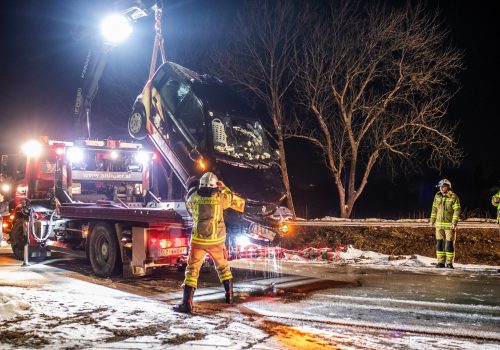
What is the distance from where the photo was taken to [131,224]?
8.84m

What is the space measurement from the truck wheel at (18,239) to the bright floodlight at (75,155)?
7.06 ft

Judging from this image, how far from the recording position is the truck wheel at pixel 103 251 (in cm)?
916

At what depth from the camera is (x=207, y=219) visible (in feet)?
21.8

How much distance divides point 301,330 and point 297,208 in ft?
77.3

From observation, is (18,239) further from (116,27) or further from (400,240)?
(400,240)

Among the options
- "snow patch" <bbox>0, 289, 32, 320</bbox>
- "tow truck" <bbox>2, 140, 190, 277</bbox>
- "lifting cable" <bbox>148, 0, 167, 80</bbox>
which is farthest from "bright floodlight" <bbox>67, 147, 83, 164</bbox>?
"snow patch" <bbox>0, 289, 32, 320</bbox>

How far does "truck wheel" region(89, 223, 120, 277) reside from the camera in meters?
9.16

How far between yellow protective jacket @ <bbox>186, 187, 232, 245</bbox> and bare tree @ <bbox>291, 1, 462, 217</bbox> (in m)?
15.4

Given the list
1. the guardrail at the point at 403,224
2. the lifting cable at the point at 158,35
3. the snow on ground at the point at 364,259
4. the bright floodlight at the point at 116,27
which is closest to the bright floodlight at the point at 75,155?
the lifting cable at the point at 158,35

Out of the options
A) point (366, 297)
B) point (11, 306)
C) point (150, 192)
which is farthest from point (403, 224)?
point (11, 306)

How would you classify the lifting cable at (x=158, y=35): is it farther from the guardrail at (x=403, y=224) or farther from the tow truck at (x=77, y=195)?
the guardrail at (x=403, y=224)

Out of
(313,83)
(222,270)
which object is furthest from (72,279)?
(313,83)

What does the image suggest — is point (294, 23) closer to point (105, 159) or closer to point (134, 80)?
point (134, 80)

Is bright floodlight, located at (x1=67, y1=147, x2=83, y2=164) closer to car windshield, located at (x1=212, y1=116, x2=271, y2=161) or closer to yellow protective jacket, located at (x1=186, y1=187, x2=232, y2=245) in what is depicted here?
car windshield, located at (x1=212, y1=116, x2=271, y2=161)
